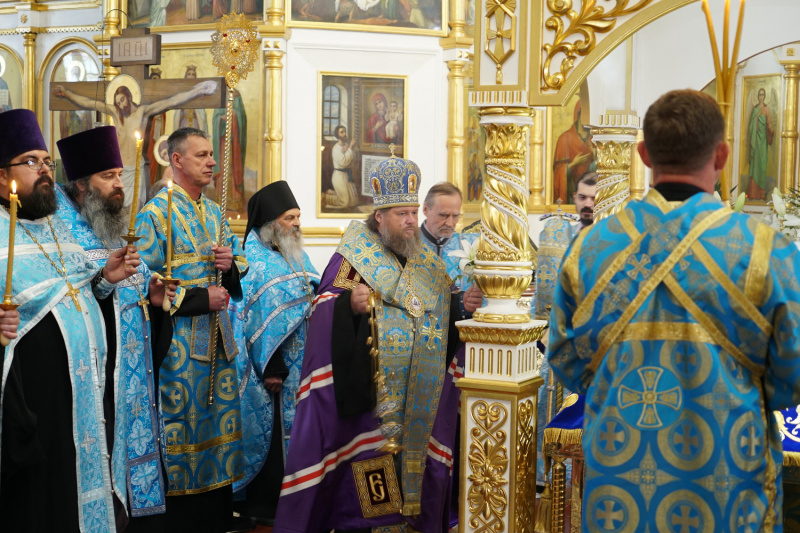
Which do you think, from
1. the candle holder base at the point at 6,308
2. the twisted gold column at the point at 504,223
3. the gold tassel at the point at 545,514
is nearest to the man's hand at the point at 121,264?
the candle holder base at the point at 6,308

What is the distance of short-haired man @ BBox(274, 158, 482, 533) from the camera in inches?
172

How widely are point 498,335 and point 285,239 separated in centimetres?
222

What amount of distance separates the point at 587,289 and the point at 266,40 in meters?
6.90

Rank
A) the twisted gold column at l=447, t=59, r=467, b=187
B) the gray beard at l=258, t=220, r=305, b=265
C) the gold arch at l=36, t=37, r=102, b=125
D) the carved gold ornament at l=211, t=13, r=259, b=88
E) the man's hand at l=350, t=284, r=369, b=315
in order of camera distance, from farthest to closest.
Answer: the gold arch at l=36, t=37, r=102, b=125 → the twisted gold column at l=447, t=59, r=467, b=187 → the gray beard at l=258, t=220, r=305, b=265 → the carved gold ornament at l=211, t=13, r=259, b=88 → the man's hand at l=350, t=284, r=369, b=315

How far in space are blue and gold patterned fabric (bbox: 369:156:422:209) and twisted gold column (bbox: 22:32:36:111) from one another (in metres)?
7.91

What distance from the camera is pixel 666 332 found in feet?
7.82

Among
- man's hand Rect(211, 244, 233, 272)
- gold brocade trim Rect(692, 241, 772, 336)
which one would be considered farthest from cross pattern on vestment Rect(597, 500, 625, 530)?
man's hand Rect(211, 244, 233, 272)

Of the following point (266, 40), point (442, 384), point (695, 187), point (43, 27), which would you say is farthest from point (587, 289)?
point (43, 27)

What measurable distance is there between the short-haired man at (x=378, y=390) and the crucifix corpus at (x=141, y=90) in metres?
2.34

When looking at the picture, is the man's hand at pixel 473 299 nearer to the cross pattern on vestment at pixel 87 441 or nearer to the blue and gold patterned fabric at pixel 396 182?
the blue and gold patterned fabric at pixel 396 182

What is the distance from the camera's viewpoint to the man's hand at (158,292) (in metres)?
4.45

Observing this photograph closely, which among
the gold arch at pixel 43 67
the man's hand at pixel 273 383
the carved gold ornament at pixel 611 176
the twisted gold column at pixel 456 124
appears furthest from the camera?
the gold arch at pixel 43 67

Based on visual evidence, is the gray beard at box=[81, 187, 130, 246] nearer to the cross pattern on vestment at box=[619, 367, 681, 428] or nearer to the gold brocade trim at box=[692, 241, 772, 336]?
the cross pattern on vestment at box=[619, 367, 681, 428]

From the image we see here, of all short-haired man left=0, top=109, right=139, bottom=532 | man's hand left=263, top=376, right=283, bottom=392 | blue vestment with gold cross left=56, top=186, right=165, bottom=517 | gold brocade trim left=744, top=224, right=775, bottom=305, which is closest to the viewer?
gold brocade trim left=744, top=224, right=775, bottom=305
